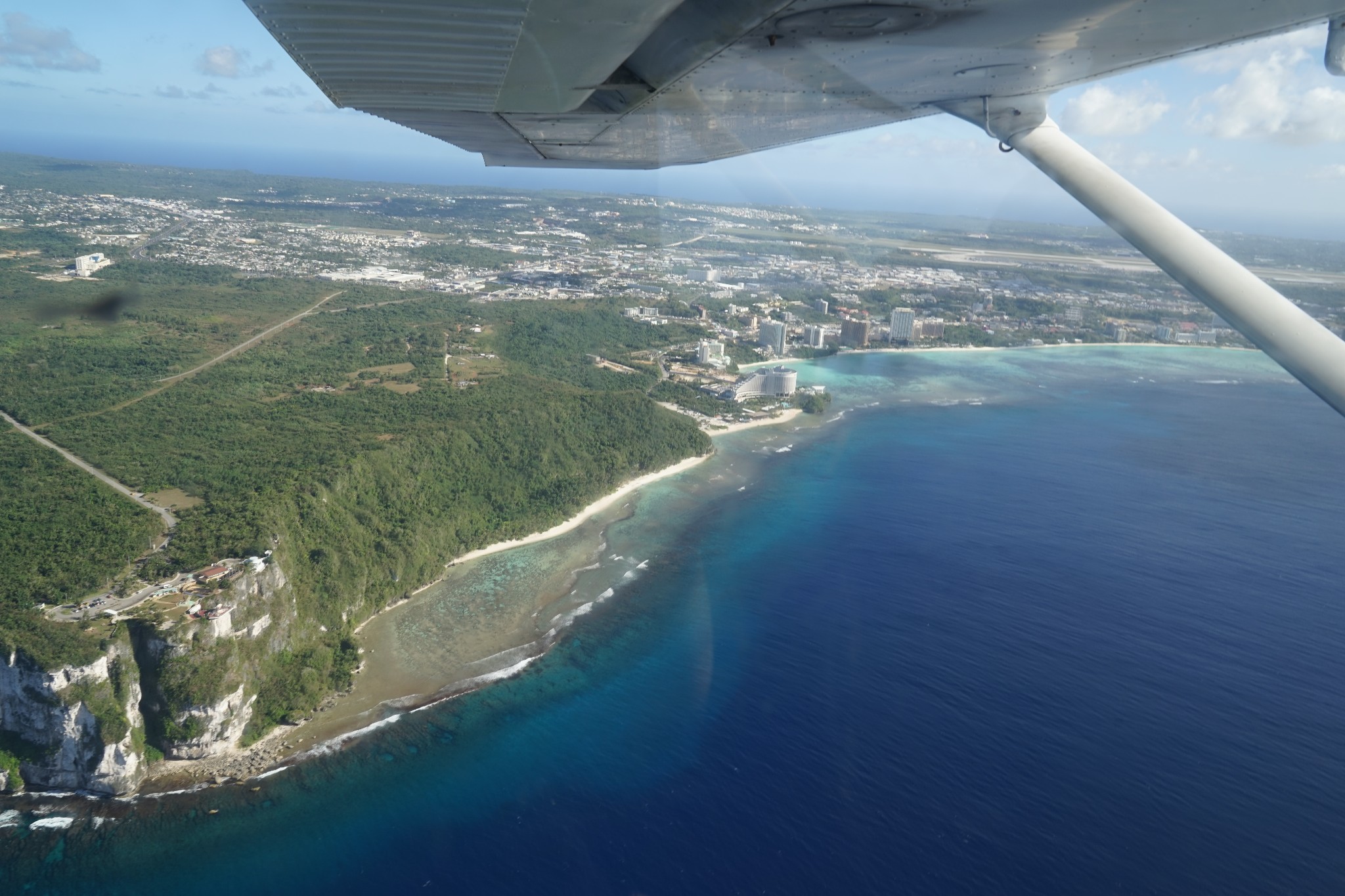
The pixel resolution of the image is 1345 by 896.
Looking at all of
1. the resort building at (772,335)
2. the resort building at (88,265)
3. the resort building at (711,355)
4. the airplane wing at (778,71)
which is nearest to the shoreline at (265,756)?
the airplane wing at (778,71)

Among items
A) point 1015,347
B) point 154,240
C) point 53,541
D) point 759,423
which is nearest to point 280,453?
point 53,541

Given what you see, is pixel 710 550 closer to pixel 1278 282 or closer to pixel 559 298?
pixel 1278 282

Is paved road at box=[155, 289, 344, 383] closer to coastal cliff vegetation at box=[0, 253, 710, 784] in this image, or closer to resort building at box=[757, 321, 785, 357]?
coastal cliff vegetation at box=[0, 253, 710, 784]

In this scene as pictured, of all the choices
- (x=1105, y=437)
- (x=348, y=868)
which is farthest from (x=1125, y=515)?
(x=348, y=868)

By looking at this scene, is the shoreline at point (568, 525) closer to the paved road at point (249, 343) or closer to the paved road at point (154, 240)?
the paved road at point (249, 343)

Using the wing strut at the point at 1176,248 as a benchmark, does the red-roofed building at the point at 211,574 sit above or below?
below

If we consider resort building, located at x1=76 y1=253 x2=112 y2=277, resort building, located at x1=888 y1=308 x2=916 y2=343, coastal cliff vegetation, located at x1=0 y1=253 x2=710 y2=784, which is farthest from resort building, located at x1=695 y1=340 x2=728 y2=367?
resort building, located at x1=76 y1=253 x2=112 y2=277
